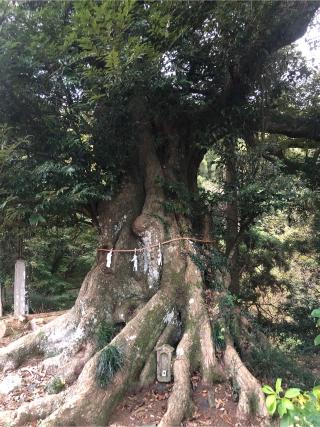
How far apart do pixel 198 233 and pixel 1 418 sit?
14.5 ft

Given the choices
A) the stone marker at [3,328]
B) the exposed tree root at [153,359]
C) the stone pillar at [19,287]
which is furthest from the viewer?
the stone pillar at [19,287]

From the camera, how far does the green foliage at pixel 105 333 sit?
5.82 m

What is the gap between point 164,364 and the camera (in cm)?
512

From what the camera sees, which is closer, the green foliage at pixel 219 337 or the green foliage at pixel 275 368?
the green foliage at pixel 219 337

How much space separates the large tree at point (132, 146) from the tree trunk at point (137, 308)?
0.07 ft

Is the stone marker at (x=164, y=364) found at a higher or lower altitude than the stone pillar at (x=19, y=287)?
lower

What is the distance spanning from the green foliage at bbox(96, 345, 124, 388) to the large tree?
0.08ft

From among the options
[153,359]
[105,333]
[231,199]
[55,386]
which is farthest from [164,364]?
[231,199]

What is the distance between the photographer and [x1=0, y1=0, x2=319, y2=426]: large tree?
494 centimetres

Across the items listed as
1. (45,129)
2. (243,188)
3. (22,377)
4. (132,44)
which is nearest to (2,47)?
(45,129)

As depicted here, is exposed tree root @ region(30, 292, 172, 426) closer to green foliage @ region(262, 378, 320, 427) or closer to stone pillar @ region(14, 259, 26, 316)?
green foliage @ region(262, 378, 320, 427)

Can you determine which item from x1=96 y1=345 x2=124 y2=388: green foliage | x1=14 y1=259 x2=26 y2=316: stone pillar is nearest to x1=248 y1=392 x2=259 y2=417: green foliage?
x1=96 y1=345 x2=124 y2=388: green foliage


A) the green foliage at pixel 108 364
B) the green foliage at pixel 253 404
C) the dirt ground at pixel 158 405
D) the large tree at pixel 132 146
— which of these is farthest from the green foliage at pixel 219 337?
the green foliage at pixel 108 364

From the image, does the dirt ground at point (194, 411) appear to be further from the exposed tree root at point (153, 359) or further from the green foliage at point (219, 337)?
the green foliage at point (219, 337)
